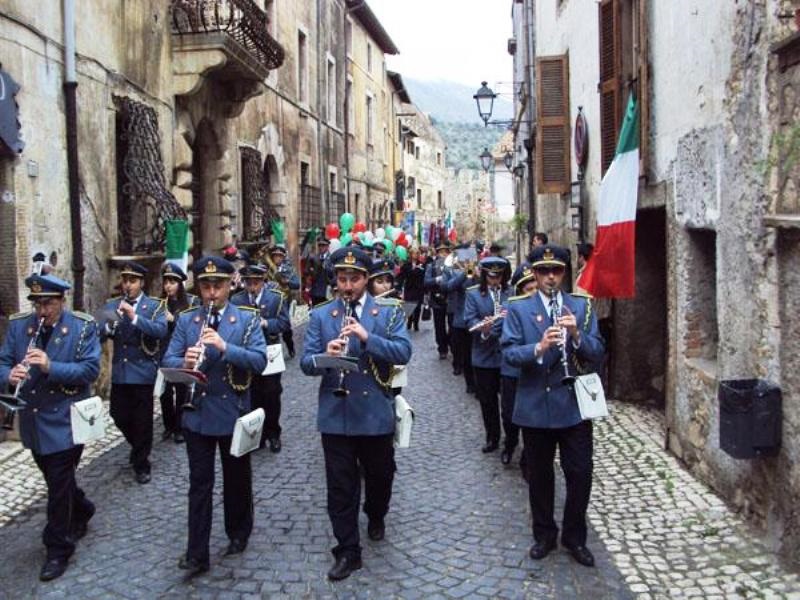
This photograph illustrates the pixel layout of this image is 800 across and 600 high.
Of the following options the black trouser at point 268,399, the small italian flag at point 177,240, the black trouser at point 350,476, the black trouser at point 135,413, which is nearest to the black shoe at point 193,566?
the black trouser at point 350,476

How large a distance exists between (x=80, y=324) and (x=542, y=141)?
9.22 metres

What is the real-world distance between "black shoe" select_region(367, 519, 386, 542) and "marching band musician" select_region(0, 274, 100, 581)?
73.2 inches

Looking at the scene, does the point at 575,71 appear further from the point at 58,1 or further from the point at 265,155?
the point at 265,155

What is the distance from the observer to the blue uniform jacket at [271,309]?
8414 mm

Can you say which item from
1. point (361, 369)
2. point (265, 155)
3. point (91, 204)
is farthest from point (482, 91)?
point (361, 369)

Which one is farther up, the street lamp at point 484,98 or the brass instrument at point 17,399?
the street lamp at point 484,98

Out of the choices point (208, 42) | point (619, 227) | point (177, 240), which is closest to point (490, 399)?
point (619, 227)

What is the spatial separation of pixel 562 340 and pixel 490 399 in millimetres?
3098

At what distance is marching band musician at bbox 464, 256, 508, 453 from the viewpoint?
7.90 m

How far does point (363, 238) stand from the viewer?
1914 centimetres

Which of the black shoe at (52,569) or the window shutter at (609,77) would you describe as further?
the window shutter at (609,77)

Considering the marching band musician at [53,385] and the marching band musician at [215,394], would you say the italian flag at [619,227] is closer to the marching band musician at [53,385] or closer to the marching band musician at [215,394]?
the marching band musician at [215,394]

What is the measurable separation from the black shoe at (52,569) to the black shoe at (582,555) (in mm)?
3061

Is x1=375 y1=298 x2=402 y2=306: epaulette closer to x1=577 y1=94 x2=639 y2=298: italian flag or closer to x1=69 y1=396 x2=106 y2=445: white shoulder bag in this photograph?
x1=69 y1=396 x2=106 y2=445: white shoulder bag
